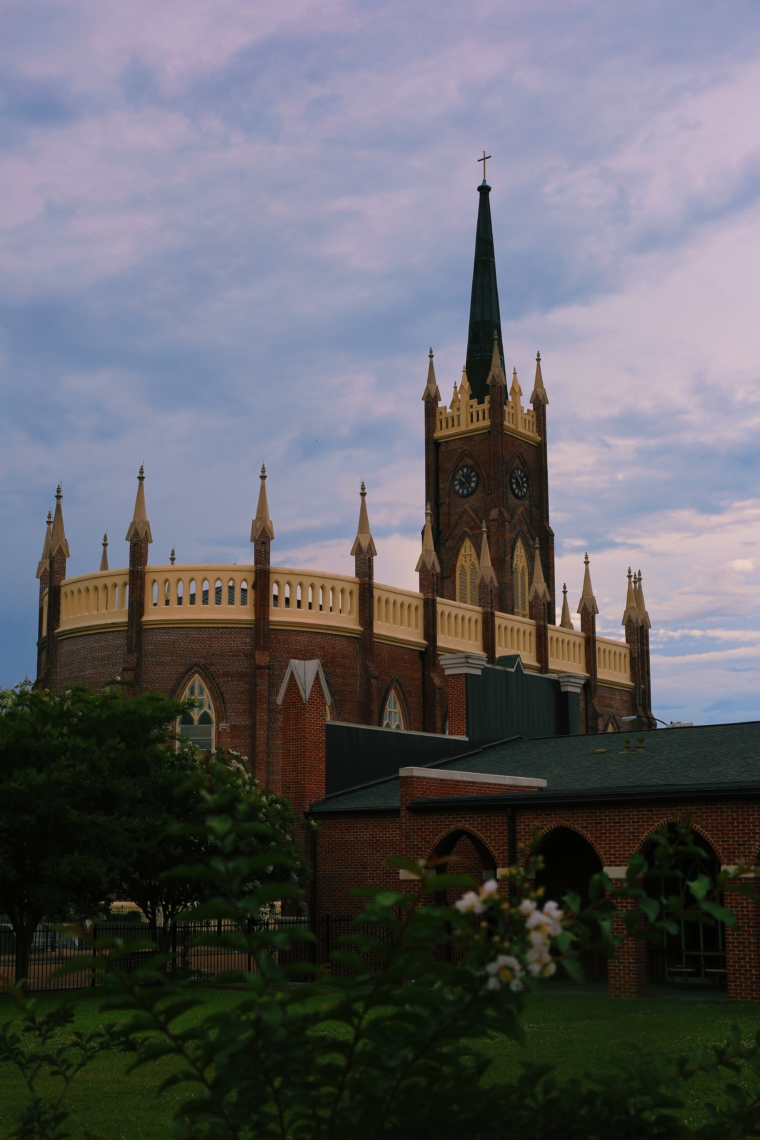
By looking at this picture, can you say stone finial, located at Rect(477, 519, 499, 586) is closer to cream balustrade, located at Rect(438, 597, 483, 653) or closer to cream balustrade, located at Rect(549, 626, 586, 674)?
cream balustrade, located at Rect(438, 597, 483, 653)

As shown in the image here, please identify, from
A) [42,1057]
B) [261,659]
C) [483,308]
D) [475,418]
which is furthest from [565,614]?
[42,1057]

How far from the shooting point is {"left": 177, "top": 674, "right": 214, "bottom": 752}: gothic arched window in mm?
38344

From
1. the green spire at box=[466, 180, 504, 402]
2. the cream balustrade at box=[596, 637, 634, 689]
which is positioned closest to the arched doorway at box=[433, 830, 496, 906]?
the cream balustrade at box=[596, 637, 634, 689]

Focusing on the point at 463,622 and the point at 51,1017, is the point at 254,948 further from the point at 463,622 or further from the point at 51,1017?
the point at 463,622

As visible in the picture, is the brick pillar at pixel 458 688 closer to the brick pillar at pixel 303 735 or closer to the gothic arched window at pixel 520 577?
the brick pillar at pixel 303 735

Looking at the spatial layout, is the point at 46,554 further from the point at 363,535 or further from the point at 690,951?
the point at 690,951

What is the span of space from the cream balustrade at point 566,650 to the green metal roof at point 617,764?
19409mm

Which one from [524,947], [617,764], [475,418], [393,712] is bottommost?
[524,947]

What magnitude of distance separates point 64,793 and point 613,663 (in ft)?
125

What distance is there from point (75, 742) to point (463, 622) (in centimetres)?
2581

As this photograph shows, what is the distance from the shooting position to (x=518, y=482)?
6638cm

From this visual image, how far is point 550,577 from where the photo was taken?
65.7m

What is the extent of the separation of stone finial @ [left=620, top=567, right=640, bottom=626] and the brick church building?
0.07 metres

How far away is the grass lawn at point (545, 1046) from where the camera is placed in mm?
11156
